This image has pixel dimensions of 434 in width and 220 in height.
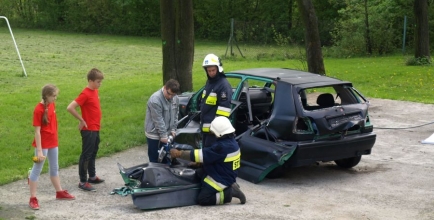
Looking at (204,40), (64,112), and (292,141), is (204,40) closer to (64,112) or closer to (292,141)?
(64,112)

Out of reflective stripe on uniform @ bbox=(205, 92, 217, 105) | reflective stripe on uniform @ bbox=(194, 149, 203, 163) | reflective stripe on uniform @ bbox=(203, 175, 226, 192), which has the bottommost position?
reflective stripe on uniform @ bbox=(203, 175, 226, 192)

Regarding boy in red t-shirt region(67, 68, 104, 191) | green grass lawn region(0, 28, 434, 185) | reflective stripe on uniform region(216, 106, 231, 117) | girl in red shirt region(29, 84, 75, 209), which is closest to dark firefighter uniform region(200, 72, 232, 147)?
reflective stripe on uniform region(216, 106, 231, 117)

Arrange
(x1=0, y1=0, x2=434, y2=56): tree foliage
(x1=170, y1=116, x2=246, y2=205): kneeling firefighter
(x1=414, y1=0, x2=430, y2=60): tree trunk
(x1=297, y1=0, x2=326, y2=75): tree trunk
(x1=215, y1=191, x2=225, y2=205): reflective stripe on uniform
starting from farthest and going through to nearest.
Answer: (x1=0, y1=0, x2=434, y2=56): tree foliage, (x1=414, y1=0, x2=430, y2=60): tree trunk, (x1=297, y1=0, x2=326, y2=75): tree trunk, (x1=215, y1=191, x2=225, y2=205): reflective stripe on uniform, (x1=170, y1=116, x2=246, y2=205): kneeling firefighter

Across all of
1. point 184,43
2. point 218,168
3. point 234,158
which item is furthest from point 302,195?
point 184,43

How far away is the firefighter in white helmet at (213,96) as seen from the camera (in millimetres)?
7844

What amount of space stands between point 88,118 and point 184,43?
6308mm

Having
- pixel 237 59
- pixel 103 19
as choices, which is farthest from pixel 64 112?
pixel 103 19

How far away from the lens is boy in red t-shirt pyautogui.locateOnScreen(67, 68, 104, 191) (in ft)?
25.8

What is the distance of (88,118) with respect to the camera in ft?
26.1

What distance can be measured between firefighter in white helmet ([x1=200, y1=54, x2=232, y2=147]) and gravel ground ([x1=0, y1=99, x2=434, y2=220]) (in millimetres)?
979

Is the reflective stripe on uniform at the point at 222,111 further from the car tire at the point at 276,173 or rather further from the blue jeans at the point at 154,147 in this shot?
the car tire at the point at 276,173

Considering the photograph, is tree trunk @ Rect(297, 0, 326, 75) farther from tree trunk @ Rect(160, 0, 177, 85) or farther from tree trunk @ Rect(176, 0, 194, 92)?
tree trunk @ Rect(160, 0, 177, 85)

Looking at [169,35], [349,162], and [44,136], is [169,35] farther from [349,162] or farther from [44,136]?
[44,136]

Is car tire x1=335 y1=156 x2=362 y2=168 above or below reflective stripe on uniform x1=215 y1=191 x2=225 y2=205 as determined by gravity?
below
